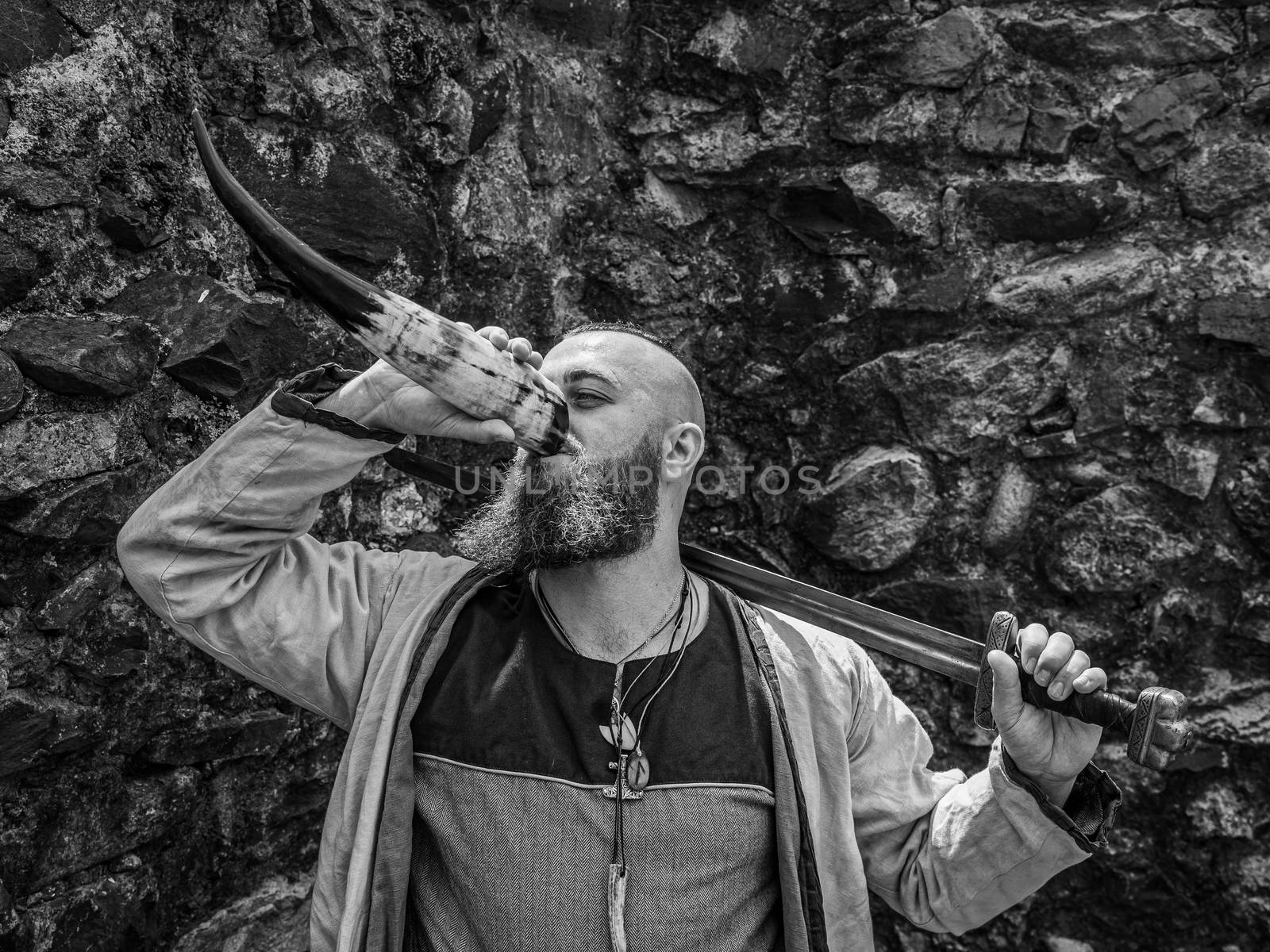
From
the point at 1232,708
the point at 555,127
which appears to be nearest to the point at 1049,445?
the point at 1232,708

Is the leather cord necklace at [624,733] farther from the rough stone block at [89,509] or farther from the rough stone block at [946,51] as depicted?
the rough stone block at [946,51]

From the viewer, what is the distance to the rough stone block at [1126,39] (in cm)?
306

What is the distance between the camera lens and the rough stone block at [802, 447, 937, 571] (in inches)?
127

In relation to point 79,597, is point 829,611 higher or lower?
higher

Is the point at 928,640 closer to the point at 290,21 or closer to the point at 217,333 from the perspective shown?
the point at 217,333

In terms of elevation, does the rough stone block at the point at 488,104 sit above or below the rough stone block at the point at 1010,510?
above

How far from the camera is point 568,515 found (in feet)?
7.60

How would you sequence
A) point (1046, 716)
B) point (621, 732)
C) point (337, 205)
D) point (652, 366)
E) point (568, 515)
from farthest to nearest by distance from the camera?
point (337, 205) → point (652, 366) → point (568, 515) → point (621, 732) → point (1046, 716)

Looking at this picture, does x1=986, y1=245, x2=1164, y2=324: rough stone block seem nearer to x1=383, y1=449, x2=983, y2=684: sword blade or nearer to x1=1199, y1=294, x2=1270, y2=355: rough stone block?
x1=1199, y1=294, x2=1270, y2=355: rough stone block

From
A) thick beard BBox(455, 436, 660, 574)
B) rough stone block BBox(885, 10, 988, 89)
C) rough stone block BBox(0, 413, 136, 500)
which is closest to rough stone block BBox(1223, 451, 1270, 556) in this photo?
rough stone block BBox(885, 10, 988, 89)

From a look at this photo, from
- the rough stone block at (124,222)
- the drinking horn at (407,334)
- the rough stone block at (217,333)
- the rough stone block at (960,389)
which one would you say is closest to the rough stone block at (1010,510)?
the rough stone block at (960,389)

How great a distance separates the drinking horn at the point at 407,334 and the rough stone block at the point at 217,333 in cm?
57

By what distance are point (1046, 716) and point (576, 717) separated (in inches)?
35.7

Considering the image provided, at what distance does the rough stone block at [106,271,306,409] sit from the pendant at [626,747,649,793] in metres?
Answer: 1.29
